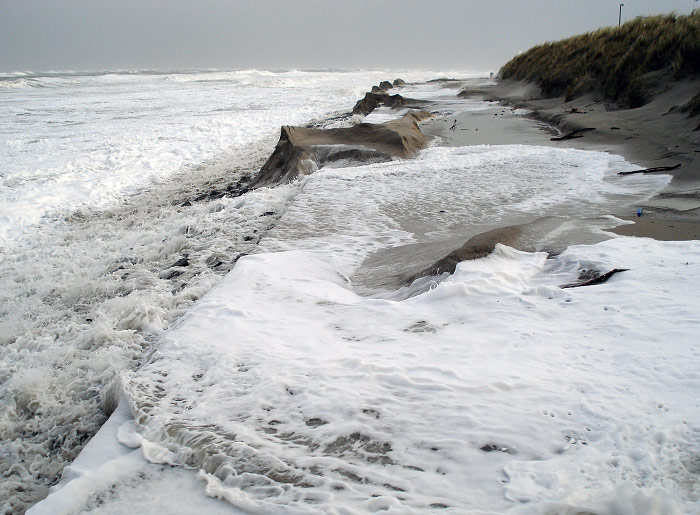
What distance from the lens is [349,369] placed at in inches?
98.1

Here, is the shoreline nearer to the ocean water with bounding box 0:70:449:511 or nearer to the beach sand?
the beach sand

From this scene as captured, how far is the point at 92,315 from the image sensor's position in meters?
3.87

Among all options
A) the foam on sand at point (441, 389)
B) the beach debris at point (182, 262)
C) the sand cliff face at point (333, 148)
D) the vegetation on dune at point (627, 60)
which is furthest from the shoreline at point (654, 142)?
the beach debris at point (182, 262)

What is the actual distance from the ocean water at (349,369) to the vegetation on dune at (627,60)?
606cm

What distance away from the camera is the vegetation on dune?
9930 mm

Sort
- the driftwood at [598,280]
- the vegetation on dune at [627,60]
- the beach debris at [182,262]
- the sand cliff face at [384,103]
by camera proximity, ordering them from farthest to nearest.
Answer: the sand cliff face at [384,103] < the vegetation on dune at [627,60] < the beach debris at [182,262] < the driftwood at [598,280]

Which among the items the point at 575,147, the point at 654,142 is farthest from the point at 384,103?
the point at 654,142

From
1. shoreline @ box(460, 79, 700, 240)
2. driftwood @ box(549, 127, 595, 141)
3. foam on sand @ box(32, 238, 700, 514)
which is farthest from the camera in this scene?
driftwood @ box(549, 127, 595, 141)

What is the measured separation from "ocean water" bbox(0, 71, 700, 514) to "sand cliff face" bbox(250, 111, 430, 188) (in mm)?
2120

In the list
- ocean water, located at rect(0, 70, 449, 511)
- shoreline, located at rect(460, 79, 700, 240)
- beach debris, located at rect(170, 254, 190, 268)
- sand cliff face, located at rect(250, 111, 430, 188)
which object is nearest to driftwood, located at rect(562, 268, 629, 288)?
shoreline, located at rect(460, 79, 700, 240)

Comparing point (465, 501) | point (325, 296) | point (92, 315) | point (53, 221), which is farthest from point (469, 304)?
point (53, 221)

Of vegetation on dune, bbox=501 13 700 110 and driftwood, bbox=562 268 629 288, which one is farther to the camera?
vegetation on dune, bbox=501 13 700 110

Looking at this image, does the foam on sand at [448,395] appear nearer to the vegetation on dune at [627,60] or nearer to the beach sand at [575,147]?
the beach sand at [575,147]

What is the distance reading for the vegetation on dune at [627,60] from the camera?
9930 mm
